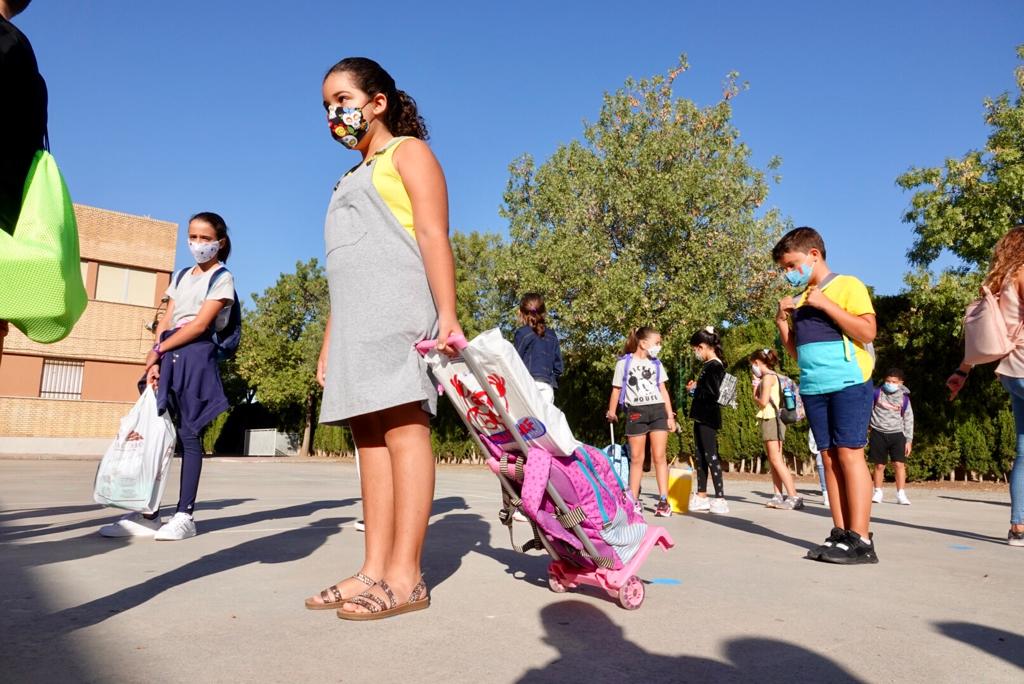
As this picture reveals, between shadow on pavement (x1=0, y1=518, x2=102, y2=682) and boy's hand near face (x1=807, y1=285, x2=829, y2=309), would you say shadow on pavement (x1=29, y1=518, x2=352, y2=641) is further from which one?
boy's hand near face (x1=807, y1=285, x2=829, y2=309)

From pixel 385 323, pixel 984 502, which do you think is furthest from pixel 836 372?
pixel 984 502

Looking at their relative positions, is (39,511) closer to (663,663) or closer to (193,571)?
(193,571)

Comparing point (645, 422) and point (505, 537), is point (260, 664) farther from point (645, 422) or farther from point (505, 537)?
point (645, 422)

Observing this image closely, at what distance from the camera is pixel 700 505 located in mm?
8258

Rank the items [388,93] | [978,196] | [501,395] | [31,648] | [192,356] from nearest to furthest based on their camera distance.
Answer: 1. [31,648]
2. [501,395]
3. [388,93]
4. [192,356]
5. [978,196]

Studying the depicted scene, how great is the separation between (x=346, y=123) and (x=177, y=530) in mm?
3006

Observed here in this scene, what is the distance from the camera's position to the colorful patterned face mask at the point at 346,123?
128 inches

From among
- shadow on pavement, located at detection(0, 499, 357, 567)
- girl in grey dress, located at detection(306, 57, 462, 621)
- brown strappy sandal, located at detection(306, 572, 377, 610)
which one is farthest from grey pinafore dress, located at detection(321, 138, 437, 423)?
shadow on pavement, located at detection(0, 499, 357, 567)

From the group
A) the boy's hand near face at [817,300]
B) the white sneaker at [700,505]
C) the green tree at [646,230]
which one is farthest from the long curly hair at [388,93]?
the green tree at [646,230]

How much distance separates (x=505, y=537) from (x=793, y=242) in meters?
2.76

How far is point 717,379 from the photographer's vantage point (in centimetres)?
828

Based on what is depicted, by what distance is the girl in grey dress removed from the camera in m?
3.01

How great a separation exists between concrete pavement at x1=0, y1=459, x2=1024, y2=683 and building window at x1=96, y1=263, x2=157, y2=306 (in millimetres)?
30117

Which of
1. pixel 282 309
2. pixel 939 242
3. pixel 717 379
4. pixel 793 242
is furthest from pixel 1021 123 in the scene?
pixel 282 309
